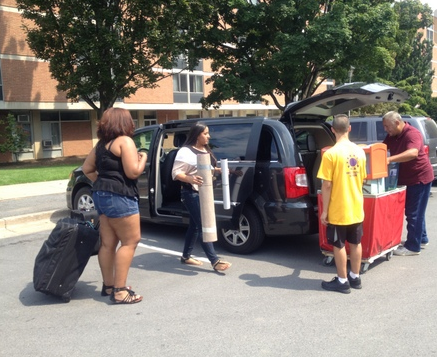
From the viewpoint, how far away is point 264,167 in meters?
5.68

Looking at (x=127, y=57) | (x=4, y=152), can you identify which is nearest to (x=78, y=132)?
(x=4, y=152)

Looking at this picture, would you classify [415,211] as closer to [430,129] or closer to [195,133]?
[195,133]

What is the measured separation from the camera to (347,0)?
63.9ft

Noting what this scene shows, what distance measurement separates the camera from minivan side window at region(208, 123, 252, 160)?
599cm

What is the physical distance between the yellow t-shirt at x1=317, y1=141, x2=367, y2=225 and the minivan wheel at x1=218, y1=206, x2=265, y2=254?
4.79 feet

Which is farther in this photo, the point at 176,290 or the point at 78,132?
the point at 78,132

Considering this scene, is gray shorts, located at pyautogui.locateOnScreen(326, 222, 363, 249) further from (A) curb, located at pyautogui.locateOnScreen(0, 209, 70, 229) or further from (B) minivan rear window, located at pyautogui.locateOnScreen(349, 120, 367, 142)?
(B) minivan rear window, located at pyautogui.locateOnScreen(349, 120, 367, 142)

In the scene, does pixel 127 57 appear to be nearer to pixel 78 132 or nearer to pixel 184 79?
pixel 78 132

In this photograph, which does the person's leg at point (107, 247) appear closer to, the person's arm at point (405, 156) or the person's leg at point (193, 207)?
the person's leg at point (193, 207)

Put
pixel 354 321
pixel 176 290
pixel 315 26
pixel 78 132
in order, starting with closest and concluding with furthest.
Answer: pixel 354 321
pixel 176 290
pixel 315 26
pixel 78 132

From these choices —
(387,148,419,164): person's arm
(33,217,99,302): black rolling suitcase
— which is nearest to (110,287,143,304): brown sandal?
(33,217,99,302): black rolling suitcase

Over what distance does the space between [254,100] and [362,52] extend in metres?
5.03

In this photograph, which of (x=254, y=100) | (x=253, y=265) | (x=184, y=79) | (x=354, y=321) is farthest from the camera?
(x=184, y=79)

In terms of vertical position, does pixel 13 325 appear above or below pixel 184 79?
below
